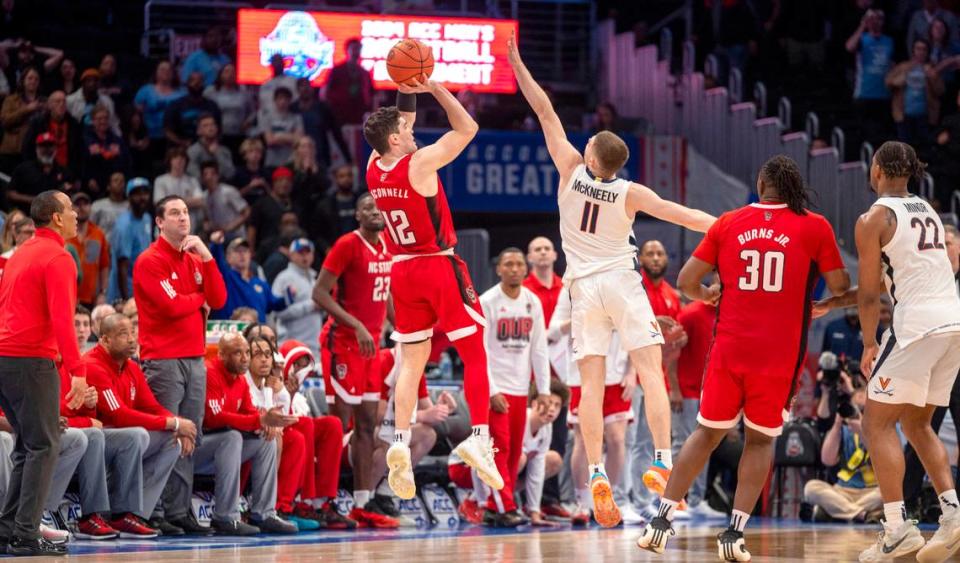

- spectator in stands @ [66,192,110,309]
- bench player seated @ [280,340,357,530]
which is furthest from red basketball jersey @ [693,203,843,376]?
spectator in stands @ [66,192,110,309]

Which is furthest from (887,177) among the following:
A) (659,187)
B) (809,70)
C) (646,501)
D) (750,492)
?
(809,70)

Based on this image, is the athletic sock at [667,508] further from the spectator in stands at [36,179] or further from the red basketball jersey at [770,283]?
the spectator in stands at [36,179]

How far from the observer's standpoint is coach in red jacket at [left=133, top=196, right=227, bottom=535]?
10383 millimetres

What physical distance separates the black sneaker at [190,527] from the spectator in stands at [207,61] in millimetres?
8950

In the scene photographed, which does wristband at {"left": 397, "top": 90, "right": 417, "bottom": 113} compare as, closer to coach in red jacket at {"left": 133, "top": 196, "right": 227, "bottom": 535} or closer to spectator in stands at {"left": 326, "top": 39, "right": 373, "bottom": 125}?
coach in red jacket at {"left": 133, "top": 196, "right": 227, "bottom": 535}

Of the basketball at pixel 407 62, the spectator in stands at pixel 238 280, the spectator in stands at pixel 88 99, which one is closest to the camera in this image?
the basketball at pixel 407 62

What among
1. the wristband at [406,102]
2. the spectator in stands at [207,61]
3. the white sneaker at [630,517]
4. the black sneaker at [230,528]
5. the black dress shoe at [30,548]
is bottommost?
the white sneaker at [630,517]

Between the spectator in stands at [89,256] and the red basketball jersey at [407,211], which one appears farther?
the spectator in stands at [89,256]

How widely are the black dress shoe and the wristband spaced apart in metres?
3.55

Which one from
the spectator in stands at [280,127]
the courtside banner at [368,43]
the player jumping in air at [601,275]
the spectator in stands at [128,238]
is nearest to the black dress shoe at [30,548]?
Result: the player jumping in air at [601,275]

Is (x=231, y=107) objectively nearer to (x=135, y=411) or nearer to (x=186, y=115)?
(x=186, y=115)

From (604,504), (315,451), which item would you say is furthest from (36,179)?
(604,504)

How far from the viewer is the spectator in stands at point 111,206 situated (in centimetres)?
1468

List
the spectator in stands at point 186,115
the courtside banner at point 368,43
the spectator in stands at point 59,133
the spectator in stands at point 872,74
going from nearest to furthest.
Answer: the spectator in stands at point 59,133 < the spectator in stands at point 186,115 < the spectator in stands at point 872,74 < the courtside banner at point 368,43
